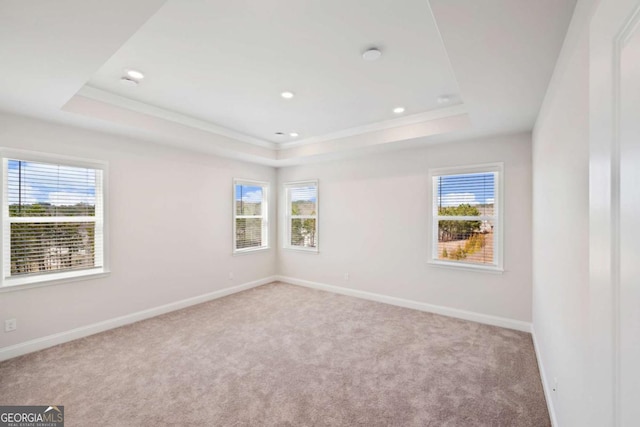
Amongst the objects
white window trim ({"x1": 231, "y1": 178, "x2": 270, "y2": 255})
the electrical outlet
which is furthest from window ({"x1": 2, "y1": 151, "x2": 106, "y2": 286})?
white window trim ({"x1": 231, "y1": 178, "x2": 270, "y2": 255})

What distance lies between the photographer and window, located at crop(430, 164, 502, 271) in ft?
11.8

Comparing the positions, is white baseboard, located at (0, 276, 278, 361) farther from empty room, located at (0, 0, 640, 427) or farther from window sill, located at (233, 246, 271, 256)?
window sill, located at (233, 246, 271, 256)

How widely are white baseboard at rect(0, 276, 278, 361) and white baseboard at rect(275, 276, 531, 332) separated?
1.61 m

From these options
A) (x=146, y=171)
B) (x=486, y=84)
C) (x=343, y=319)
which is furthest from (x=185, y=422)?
(x=486, y=84)

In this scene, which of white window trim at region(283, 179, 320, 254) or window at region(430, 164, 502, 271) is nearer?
window at region(430, 164, 502, 271)

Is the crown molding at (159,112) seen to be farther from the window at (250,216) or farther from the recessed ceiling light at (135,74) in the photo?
the window at (250,216)

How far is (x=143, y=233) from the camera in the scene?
12.4 feet

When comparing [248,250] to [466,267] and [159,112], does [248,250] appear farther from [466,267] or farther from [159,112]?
[466,267]

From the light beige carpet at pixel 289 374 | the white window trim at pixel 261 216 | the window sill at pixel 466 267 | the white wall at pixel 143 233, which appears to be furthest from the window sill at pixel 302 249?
the window sill at pixel 466 267

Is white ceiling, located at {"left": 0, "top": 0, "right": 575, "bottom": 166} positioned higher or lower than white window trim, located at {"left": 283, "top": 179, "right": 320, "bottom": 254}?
higher

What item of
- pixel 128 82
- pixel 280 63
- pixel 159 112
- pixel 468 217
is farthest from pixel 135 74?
pixel 468 217

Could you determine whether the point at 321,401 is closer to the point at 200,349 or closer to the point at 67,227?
the point at 200,349

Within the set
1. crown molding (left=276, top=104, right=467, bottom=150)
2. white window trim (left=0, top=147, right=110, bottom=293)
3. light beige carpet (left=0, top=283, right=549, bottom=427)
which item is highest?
crown molding (left=276, top=104, right=467, bottom=150)

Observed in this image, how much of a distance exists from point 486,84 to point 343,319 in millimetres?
3051
